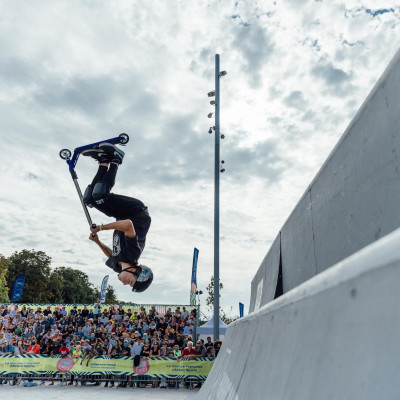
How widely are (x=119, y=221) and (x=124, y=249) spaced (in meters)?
0.58

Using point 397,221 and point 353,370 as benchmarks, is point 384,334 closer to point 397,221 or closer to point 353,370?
point 353,370

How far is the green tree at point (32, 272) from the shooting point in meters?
66.6

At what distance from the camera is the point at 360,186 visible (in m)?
3.98

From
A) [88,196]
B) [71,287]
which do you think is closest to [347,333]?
[88,196]

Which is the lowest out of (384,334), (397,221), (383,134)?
(384,334)

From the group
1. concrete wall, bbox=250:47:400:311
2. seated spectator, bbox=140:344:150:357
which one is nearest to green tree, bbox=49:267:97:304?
seated spectator, bbox=140:344:150:357

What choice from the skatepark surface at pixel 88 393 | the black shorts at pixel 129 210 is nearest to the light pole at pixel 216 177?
the skatepark surface at pixel 88 393

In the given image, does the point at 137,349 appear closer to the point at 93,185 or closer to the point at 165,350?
the point at 165,350

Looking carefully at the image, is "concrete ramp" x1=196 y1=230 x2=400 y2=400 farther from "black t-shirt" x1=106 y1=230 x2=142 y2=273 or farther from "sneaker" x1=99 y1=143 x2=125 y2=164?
Result: "black t-shirt" x1=106 y1=230 x2=142 y2=273

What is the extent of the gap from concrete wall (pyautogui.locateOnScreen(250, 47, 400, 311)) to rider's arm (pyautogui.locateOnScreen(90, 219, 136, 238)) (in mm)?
3145

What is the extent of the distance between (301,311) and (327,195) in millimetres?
3871

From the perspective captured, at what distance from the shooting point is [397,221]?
10.5 ft

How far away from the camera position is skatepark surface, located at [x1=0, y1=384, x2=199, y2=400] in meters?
11.0

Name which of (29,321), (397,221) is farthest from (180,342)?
(397,221)
